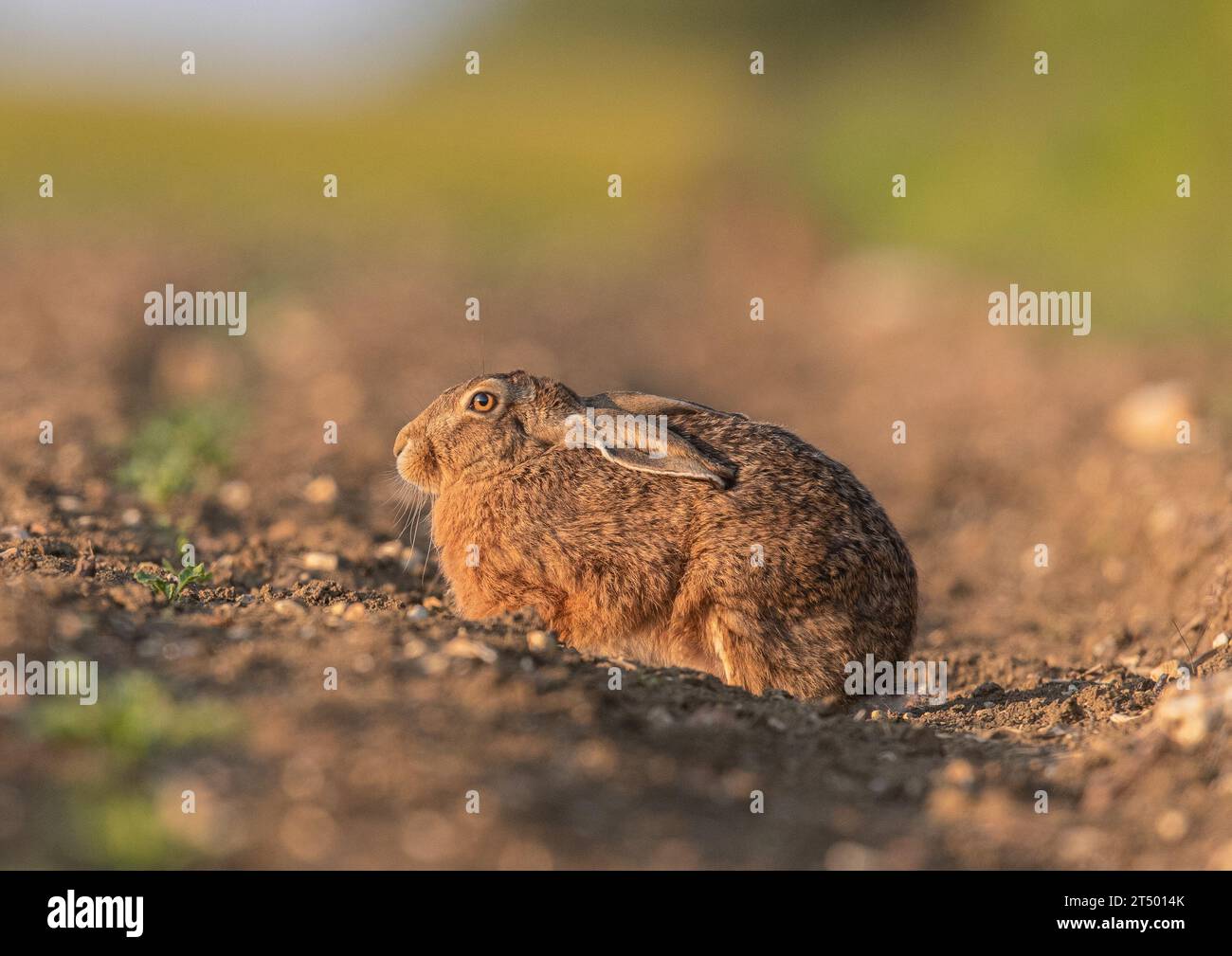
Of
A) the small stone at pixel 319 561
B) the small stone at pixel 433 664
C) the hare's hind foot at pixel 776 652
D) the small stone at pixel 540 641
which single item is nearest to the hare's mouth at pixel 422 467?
the small stone at pixel 319 561

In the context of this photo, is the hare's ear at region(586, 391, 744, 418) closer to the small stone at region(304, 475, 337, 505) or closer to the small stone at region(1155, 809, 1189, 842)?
the small stone at region(304, 475, 337, 505)

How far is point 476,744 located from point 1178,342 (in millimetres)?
10339

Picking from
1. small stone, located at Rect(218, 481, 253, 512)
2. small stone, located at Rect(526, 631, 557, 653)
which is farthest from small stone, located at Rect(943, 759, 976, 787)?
small stone, located at Rect(218, 481, 253, 512)

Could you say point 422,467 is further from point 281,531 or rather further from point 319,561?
point 281,531

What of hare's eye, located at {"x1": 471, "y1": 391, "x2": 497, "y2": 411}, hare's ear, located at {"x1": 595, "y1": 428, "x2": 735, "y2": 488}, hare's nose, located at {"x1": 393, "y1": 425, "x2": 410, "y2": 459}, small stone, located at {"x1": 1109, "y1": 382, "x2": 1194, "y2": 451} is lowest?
hare's ear, located at {"x1": 595, "y1": 428, "x2": 735, "y2": 488}

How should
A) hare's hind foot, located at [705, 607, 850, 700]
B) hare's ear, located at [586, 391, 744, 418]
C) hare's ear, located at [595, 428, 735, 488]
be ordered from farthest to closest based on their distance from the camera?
1. hare's ear, located at [586, 391, 744, 418]
2. hare's ear, located at [595, 428, 735, 488]
3. hare's hind foot, located at [705, 607, 850, 700]

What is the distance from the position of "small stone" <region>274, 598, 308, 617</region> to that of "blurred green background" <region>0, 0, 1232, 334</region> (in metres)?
10.3

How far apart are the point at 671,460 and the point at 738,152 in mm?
22006

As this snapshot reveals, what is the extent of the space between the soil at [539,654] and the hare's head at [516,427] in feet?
2.50

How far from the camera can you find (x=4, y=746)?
4203 mm

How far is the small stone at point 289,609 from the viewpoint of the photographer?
19.2 feet

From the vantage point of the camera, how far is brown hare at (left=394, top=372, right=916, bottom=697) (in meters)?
6.36

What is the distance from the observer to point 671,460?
6.64 m

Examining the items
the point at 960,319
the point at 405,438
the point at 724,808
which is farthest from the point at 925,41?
the point at 724,808
